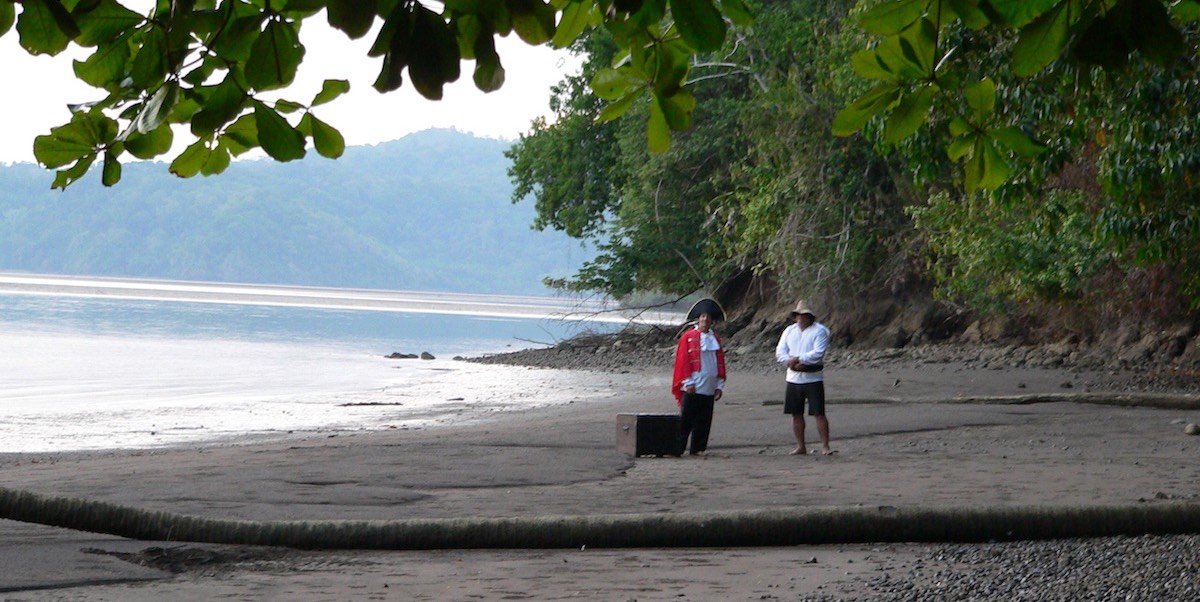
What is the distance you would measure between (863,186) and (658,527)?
2126 cm

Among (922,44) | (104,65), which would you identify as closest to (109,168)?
(104,65)

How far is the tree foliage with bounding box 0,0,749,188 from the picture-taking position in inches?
97.2

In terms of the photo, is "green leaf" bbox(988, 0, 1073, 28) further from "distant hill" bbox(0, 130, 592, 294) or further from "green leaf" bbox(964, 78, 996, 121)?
"distant hill" bbox(0, 130, 592, 294)

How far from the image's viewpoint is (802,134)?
26875 mm

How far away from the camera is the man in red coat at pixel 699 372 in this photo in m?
Answer: 12.3

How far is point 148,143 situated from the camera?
278cm

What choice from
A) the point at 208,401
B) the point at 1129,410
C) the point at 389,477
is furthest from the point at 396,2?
the point at 208,401

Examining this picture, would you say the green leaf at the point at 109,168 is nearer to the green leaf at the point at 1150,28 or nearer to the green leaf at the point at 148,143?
Answer: the green leaf at the point at 148,143

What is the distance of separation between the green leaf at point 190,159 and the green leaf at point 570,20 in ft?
2.86

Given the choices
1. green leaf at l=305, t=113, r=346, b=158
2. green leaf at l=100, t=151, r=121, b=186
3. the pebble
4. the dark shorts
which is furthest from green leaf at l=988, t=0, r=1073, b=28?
the dark shorts

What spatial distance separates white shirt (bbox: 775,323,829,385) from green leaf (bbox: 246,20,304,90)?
30.8ft

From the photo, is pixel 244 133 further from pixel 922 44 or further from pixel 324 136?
pixel 922 44

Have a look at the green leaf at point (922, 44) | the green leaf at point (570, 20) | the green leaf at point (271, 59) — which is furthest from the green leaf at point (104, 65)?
the green leaf at point (922, 44)

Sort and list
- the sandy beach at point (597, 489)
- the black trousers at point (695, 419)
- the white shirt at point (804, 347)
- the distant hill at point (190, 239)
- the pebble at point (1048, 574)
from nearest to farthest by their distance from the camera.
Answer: the pebble at point (1048, 574) < the sandy beach at point (597, 489) < the white shirt at point (804, 347) < the black trousers at point (695, 419) < the distant hill at point (190, 239)
